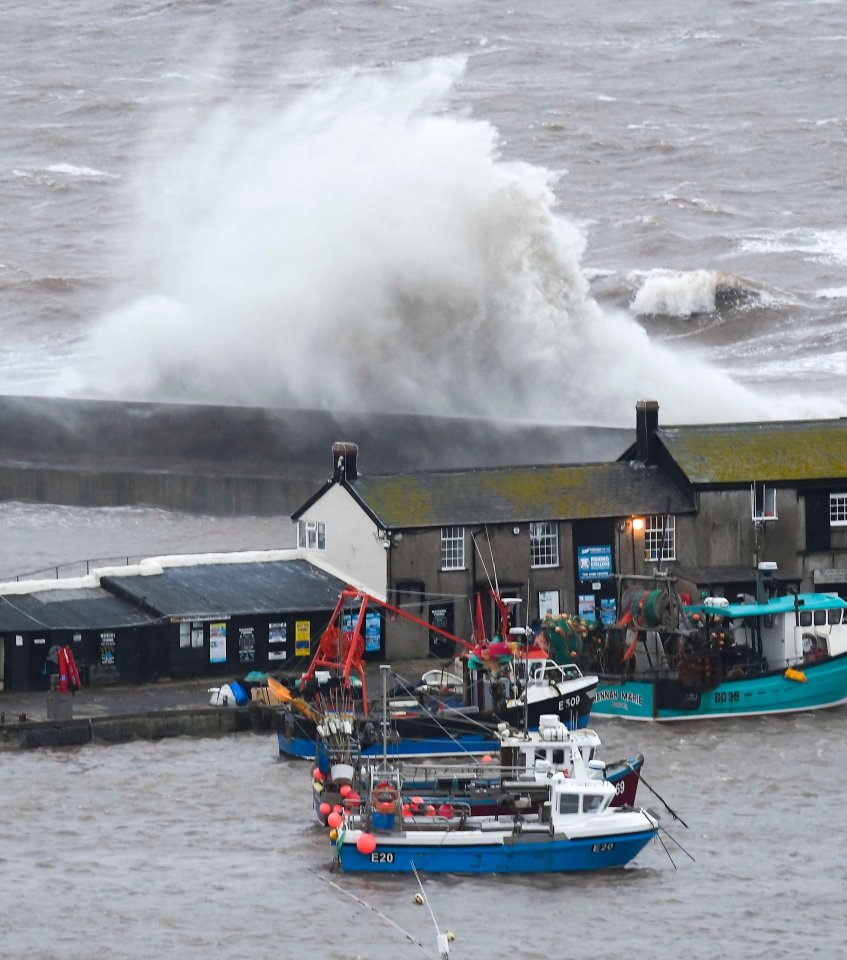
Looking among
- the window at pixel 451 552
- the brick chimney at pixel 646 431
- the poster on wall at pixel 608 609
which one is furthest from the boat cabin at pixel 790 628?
the brick chimney at pixel 646 431

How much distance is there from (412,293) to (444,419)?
10.4 m

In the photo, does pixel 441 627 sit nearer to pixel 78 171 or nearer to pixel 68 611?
pixel 68 611

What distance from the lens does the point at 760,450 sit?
147 ft

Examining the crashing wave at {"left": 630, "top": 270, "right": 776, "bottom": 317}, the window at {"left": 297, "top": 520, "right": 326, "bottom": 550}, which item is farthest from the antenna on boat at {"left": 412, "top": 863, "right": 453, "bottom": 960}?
the crashing wave at {"left": 630, "top": 270, "right": 776, "bottom": 317}

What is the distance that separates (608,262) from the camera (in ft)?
302

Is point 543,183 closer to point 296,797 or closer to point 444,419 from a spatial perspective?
point 444,419

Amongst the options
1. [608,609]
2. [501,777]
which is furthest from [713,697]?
[501,777]

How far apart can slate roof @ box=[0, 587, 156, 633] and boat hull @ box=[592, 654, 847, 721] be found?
7.54 m

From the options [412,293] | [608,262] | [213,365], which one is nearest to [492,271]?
[412,293]

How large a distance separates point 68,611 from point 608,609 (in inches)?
372

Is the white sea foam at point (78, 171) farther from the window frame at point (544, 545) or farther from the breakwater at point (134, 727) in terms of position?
the breakwater at point (134, 727)

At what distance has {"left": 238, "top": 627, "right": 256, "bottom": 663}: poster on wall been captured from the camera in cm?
4084

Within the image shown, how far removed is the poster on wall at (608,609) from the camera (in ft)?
141

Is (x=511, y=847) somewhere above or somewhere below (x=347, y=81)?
below
